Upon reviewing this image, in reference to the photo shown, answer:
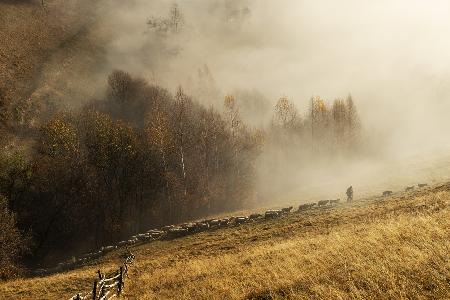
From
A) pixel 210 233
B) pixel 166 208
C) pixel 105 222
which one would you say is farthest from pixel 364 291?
pixel 166 208

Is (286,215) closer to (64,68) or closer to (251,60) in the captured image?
(64,68)

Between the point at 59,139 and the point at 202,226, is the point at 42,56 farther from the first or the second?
the point at 202,226

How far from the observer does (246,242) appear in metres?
35.0

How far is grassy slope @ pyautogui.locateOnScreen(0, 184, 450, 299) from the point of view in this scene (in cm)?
1325

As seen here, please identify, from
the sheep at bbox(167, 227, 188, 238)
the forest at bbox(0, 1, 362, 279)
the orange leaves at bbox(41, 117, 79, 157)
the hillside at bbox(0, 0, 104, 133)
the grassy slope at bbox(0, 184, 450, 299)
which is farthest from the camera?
the hillside at bbox(0, 0, 104, 133)

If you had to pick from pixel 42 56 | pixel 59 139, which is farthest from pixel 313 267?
pixel 42 56

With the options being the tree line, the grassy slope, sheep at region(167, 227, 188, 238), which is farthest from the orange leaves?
the grassy slope

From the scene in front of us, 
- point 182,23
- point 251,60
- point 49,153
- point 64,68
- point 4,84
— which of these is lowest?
point 49,153

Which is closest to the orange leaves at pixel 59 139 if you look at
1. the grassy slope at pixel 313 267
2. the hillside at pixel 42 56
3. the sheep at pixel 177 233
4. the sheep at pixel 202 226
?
the hillside at pixel 42 56

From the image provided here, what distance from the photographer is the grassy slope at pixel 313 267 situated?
1325 centimetres

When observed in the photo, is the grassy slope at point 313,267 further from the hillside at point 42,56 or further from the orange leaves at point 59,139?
the hillside at point 42,56

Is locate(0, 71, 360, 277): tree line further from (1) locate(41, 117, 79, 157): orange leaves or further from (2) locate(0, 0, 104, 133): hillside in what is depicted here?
(2) locate(0, 0, 104, 133): hillside

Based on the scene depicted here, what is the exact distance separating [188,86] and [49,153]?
54.1 metres

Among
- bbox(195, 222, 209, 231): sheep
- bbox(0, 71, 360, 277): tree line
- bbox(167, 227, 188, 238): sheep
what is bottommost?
bbox(167, 227, 188, 238): sheep
